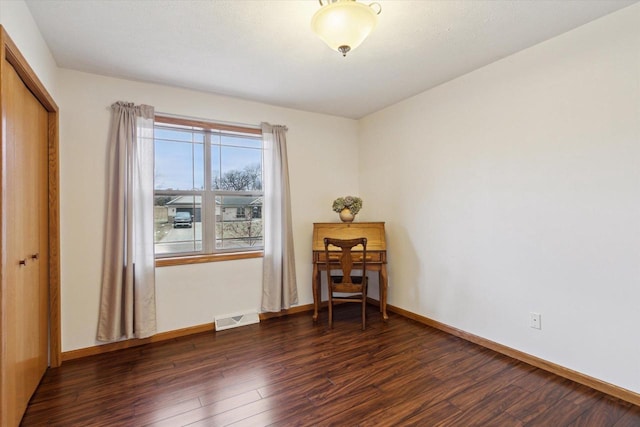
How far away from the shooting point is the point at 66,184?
2.57m

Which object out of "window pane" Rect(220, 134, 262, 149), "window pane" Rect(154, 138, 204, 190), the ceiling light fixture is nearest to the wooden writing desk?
"window pane" Rect(220, 134, 262, 149)

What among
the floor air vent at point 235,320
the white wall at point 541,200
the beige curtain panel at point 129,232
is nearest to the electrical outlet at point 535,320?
the white wall at point 541,200

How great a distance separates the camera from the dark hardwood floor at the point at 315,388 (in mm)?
1774

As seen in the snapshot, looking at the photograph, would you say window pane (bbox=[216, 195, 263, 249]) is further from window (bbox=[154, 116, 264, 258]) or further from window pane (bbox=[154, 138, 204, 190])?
window pane (bbox=[154, 138, 204, 190])

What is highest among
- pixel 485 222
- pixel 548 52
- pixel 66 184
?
pixel 548 52

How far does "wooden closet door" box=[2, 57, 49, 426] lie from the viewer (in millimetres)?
1600

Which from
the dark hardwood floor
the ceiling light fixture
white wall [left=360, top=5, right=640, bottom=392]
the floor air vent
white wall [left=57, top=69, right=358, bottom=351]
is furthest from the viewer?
the floor air vent

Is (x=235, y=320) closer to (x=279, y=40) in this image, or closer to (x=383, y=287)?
(x=383, y=287)

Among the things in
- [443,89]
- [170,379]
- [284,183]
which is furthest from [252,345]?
[443,89]

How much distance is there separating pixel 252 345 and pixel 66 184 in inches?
85.6

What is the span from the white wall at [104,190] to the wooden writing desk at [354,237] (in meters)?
0.27

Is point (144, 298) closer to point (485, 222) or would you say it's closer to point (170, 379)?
point (170, 379)

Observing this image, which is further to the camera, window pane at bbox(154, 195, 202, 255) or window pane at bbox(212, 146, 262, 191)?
window pane at bbox(212, 146, 262, 191)

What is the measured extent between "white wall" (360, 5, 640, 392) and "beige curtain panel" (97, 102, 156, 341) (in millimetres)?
2755
